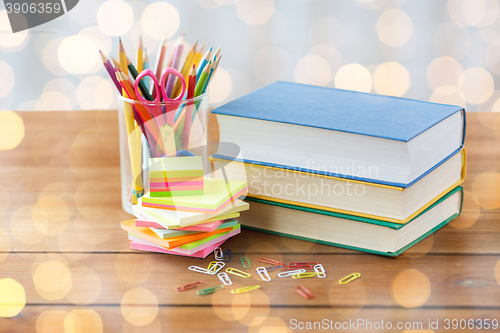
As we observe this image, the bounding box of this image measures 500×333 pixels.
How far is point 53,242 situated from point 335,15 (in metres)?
1.47

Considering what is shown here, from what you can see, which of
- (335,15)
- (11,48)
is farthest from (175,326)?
(11,48)

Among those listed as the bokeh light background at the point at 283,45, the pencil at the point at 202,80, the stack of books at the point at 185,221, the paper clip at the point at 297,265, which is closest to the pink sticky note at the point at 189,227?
the stack of books at the point at 185,221

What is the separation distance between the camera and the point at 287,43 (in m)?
1.90

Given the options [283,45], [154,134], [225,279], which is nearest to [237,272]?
[225,279]

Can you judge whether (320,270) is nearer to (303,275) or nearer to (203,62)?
(303,275)

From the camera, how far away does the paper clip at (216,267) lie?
2.04 feet

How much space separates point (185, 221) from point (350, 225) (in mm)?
225

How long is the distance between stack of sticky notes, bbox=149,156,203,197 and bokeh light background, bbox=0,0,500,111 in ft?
4.20

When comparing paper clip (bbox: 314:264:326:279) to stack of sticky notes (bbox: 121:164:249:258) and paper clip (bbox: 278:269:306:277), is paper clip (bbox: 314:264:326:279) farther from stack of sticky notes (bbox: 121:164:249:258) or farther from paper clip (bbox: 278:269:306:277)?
stack of sticky notes (bbox: 121:164:249:258)

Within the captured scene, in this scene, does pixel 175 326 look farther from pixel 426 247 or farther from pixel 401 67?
pixel 401 67

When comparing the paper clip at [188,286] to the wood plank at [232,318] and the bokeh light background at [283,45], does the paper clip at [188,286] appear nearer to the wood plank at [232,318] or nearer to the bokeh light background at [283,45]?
the wood plank at [232,318]

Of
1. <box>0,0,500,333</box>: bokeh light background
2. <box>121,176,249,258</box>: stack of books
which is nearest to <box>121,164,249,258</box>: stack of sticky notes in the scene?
<box>121,176,249,258</box>: stack of books

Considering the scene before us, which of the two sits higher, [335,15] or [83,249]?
[335,15]

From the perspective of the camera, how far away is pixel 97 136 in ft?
3.60
